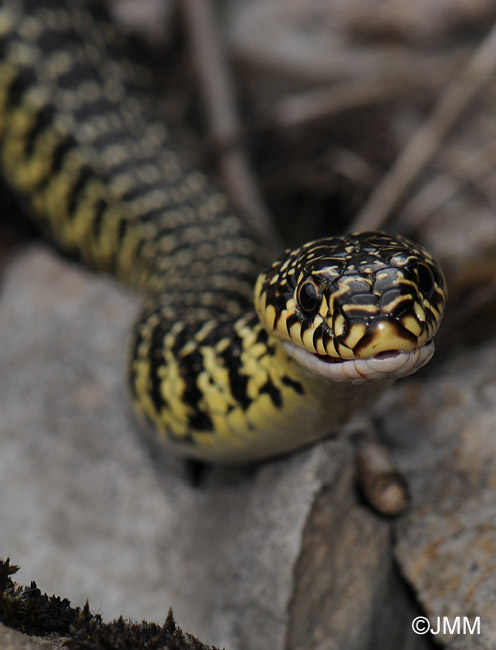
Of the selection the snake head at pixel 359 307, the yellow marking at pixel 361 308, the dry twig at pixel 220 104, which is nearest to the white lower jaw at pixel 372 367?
the snake head at pixel 359 307

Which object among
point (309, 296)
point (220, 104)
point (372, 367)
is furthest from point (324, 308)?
point (220, 104)

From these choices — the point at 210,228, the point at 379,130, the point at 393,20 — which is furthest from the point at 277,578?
the point at 393,20

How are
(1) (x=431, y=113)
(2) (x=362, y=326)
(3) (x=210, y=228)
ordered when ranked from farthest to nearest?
1. (1) (x=431, y=113)
2. (3) (x=210, y=228)
3. (2) (x=362, y=326)

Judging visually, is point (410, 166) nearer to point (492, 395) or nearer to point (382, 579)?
point (492, 395)

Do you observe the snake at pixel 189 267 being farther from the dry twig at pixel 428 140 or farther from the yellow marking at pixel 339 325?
the dry twig at pixel 428 140

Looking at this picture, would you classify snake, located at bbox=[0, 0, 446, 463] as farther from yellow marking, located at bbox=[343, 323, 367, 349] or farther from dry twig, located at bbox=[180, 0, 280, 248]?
dry twig, located at bbox=[180, 0, 280, 248]

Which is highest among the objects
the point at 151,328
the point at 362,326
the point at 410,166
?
the point at 410,166

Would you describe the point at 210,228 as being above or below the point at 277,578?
above
